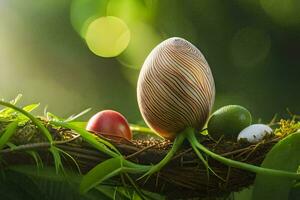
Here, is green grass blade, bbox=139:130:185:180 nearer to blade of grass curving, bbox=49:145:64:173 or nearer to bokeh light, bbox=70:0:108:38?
blade of grass curving, bbox=49:145:64:173

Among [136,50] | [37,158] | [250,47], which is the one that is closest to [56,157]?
[37,158]

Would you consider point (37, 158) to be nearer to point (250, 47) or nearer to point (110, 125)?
point (110, 125)

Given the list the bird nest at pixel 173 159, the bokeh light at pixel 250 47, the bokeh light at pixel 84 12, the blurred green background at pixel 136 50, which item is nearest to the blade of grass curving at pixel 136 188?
the bird nest at pixel 173 159

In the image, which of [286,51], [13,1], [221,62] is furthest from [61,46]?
[286,51]

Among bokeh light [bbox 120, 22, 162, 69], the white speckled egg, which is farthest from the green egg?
bokeh light [bbox 120, 22, 162, 69]

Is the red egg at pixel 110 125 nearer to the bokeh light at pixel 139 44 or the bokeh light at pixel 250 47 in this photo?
the bokeh light at pixel 250 47
